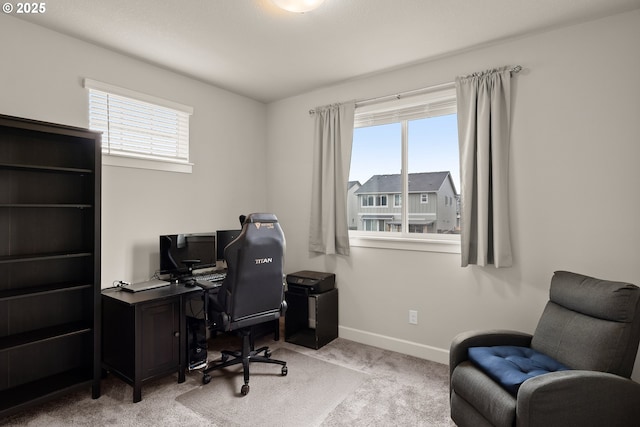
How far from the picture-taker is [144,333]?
2.47 metres

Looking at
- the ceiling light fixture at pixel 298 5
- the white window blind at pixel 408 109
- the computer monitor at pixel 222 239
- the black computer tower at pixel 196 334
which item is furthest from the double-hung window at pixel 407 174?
the black computer tower at pixel 196 334

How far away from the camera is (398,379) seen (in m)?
2.75

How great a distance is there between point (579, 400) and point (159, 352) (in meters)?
2.60

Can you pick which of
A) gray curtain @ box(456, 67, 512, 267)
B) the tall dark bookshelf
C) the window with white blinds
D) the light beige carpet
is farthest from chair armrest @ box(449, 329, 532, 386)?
the window with white blinds

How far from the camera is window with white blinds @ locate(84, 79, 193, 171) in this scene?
2.85m

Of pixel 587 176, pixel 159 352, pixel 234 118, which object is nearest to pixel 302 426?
pixel 159 352

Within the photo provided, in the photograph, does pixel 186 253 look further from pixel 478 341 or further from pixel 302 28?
pixel 478 341

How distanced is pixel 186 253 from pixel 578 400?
294 centimetres

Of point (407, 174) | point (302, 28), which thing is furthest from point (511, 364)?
point (302, 28)

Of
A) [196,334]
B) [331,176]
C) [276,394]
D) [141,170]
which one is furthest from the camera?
[331,176]

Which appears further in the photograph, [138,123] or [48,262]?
[138,123]

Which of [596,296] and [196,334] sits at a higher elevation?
[596,296]

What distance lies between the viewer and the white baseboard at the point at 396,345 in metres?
3.09

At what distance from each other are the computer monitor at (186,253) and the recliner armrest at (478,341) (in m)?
2.26
